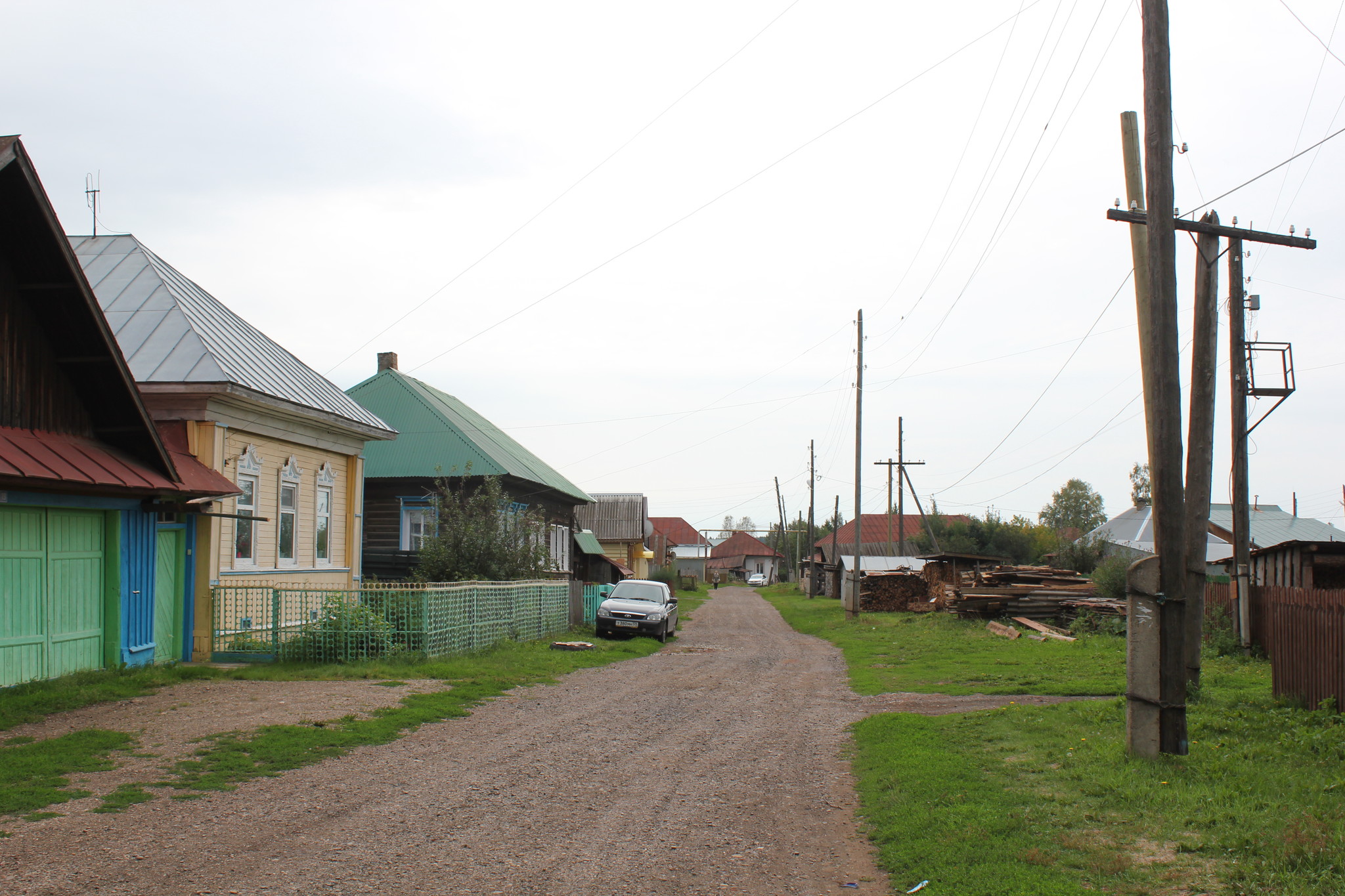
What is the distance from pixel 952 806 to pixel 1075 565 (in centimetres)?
3681

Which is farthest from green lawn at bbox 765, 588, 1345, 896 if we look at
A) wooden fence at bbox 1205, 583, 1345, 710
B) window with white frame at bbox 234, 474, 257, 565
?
window with white frame at bbox 234, 474, 257, 565

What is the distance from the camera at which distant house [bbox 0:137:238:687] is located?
11.5 m

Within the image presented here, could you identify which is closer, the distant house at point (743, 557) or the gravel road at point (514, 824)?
the gravel road at point (514, 824)

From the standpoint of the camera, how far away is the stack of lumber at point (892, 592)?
35.3 metres

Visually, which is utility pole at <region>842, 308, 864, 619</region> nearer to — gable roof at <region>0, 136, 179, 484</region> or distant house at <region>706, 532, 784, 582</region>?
gable roof at <region>0, 136, 179, 484</region>

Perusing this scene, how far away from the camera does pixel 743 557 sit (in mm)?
125812

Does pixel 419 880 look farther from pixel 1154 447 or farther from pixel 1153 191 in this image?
pixel 1153 191

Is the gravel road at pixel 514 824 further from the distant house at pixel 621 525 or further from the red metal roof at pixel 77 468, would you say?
the distant house at pixel 621 525

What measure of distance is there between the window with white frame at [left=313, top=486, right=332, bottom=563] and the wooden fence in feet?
53.0

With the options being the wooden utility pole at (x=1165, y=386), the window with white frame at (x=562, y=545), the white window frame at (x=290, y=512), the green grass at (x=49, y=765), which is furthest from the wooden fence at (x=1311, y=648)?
the window with white frame at (x=562, y=545)

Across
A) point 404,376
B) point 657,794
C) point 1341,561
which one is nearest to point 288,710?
point 657,794

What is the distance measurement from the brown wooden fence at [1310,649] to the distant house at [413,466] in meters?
16.6

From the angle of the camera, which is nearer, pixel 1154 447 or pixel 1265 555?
pixel 1154 447

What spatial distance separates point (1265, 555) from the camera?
20375mm
